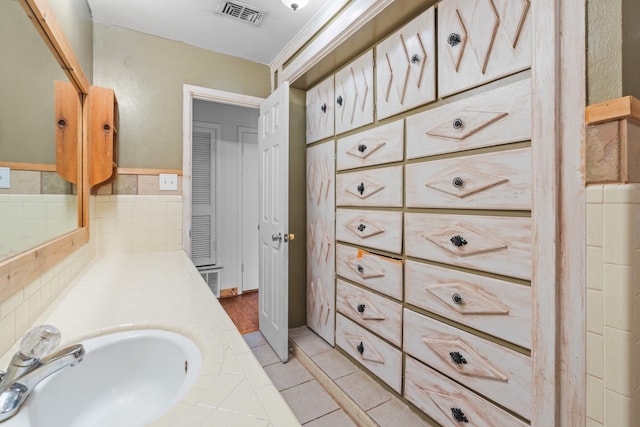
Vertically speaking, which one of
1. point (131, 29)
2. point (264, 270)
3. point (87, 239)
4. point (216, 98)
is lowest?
point (264, 270)

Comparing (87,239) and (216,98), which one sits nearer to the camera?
(87,239)

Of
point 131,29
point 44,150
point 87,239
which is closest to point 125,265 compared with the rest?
point 87,239

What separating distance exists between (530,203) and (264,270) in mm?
2010

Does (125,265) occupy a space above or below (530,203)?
below

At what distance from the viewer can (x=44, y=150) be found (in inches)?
43.3

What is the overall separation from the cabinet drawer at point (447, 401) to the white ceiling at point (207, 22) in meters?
2.22

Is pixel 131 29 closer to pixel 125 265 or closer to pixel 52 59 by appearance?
pixel 52 59

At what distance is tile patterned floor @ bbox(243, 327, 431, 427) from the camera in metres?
1.61

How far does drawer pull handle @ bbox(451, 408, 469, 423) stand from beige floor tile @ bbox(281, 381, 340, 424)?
0.68 metres

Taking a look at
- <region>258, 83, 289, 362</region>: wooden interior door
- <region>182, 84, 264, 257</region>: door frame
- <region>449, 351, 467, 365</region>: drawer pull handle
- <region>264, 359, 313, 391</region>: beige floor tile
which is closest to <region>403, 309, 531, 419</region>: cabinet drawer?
<region>449, 351, 467, 365</region>: drawer pull handle

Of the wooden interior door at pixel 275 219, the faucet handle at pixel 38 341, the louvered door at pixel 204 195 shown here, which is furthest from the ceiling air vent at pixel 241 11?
the faucet handle at pixel 38 341

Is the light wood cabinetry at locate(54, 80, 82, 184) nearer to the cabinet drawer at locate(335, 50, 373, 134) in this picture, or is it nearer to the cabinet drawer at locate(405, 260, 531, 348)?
the cabinet drawer at locate(335, 50, 373, 134)

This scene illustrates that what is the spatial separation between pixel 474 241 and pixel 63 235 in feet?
5.80

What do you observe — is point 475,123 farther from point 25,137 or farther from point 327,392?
point 327,392
